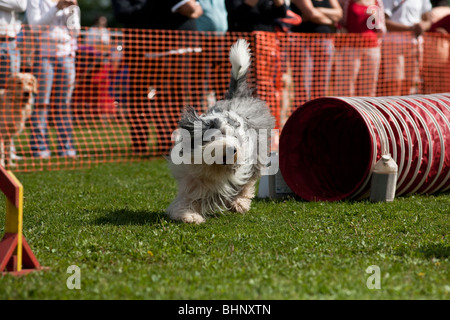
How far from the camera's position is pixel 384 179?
5.55 metres

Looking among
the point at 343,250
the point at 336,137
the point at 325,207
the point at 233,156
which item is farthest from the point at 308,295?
the point at 336,137

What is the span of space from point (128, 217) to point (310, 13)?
5.52 m

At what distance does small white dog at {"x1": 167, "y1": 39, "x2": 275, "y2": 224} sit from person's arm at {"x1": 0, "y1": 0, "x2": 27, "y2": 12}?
4.05 meters

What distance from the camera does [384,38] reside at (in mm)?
10453

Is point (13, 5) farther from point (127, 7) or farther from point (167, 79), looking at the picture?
point (167, 79)

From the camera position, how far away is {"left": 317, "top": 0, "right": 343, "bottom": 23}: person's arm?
9.61 m

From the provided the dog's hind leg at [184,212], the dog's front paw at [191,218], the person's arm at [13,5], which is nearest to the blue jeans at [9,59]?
the person's arm at [13,5]

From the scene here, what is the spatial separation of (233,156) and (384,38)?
6.67m

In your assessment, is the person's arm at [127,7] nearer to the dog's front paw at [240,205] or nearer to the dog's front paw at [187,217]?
the dog's front paw at [240,205]

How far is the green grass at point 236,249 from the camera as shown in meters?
3.12

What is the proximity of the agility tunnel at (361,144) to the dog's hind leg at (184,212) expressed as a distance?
140 cm

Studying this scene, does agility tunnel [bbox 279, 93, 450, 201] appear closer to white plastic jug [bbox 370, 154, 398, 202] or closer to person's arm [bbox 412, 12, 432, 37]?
white plastic jug [bbox 370, 154, 398, 202]

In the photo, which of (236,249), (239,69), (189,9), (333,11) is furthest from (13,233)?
(333,11)
